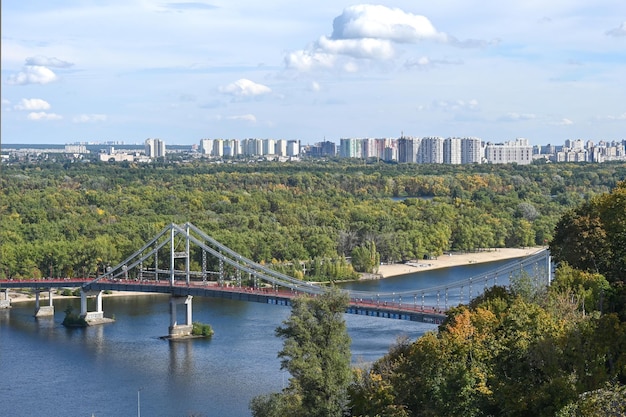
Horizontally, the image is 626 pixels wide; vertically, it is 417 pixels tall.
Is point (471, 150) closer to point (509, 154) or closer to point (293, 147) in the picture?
point (509, 154)

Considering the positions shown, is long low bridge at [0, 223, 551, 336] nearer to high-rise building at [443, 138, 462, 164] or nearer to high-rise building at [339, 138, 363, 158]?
high-rise building at [443, 138, 462, 164]

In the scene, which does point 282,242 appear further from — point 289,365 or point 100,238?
point 289,365

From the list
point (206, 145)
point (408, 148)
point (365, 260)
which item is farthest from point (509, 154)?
point (365, 260)

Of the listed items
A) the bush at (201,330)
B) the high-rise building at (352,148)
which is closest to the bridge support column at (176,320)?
the bush at (201,330)

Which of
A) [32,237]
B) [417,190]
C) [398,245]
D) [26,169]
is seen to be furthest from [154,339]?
[26,169]

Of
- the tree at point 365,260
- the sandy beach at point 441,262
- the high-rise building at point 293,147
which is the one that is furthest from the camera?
the high-rise building at point 293,147

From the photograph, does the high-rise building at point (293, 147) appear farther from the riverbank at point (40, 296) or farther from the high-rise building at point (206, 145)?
the riverbank at point (40, 296)
